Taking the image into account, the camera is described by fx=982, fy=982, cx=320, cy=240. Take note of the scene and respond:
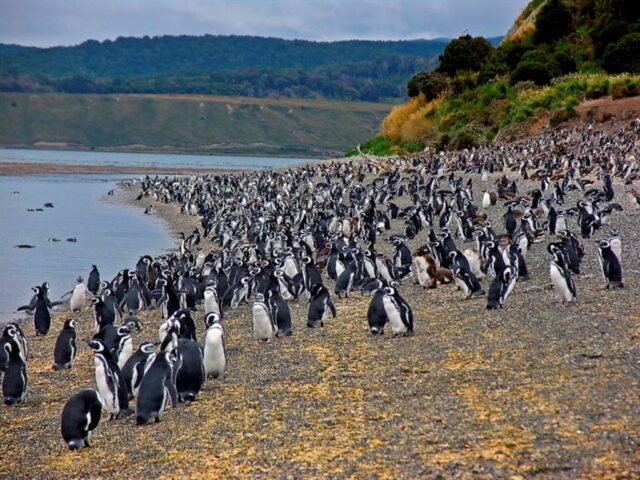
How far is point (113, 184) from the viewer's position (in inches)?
2210

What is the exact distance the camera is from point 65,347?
11.1 metres

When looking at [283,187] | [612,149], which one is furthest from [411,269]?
[283,187]

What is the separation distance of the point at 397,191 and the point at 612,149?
20.3 feet

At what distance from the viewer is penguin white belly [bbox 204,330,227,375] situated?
30.9ft

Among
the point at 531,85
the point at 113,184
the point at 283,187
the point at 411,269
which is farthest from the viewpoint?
the point at 113,184

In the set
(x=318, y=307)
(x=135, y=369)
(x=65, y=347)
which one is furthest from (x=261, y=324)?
(x=135, y=369)

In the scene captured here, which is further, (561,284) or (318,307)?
(318,307)

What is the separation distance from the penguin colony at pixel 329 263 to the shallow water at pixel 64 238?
5.24 feet

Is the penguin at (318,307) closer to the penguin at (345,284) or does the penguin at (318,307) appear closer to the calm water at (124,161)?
the penguin at (345,284)

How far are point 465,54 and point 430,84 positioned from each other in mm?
3099

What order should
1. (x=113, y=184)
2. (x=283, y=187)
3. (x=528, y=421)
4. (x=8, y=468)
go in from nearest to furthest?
(x=528, y=421) < (x=8, y=468) < (x=283, y=187) < (x=113, y=184)

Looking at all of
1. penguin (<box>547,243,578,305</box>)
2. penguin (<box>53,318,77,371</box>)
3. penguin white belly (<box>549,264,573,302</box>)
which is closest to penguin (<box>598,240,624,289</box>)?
penguin (<box>547,243,578,305</box>)

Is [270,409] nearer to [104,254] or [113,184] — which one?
[104,254]

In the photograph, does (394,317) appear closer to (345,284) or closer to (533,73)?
(345,284)
